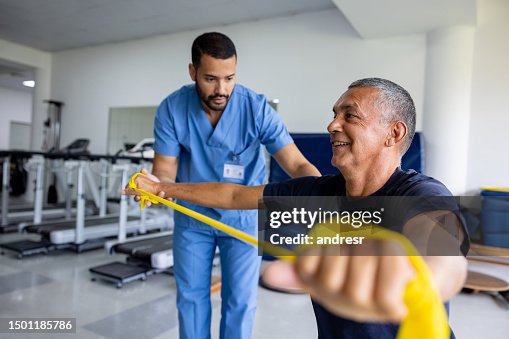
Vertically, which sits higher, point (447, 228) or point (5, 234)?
point (447, 228)

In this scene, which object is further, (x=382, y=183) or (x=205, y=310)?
(x=205, y=310)

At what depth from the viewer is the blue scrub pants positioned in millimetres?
1660

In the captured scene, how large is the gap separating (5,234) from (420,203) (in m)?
5.95

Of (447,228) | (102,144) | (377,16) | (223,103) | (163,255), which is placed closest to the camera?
(447,228)

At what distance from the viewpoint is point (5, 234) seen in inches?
203

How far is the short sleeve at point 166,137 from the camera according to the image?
1.74m

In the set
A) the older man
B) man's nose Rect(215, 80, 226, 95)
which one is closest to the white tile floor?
the older man

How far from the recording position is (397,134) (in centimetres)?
92

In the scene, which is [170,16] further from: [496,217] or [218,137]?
[496,217]

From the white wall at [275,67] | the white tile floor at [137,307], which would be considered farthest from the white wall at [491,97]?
the white tile floor at [137,307]

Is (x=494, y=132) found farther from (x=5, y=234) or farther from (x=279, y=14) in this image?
(x=5, y=234)

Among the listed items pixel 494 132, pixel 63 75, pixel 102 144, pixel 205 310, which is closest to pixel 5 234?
pixel 102 144

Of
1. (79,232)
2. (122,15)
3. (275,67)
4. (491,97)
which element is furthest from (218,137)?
(122,15)

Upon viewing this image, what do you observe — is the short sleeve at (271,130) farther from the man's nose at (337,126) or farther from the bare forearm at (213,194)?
the man's nose at (337,126)
